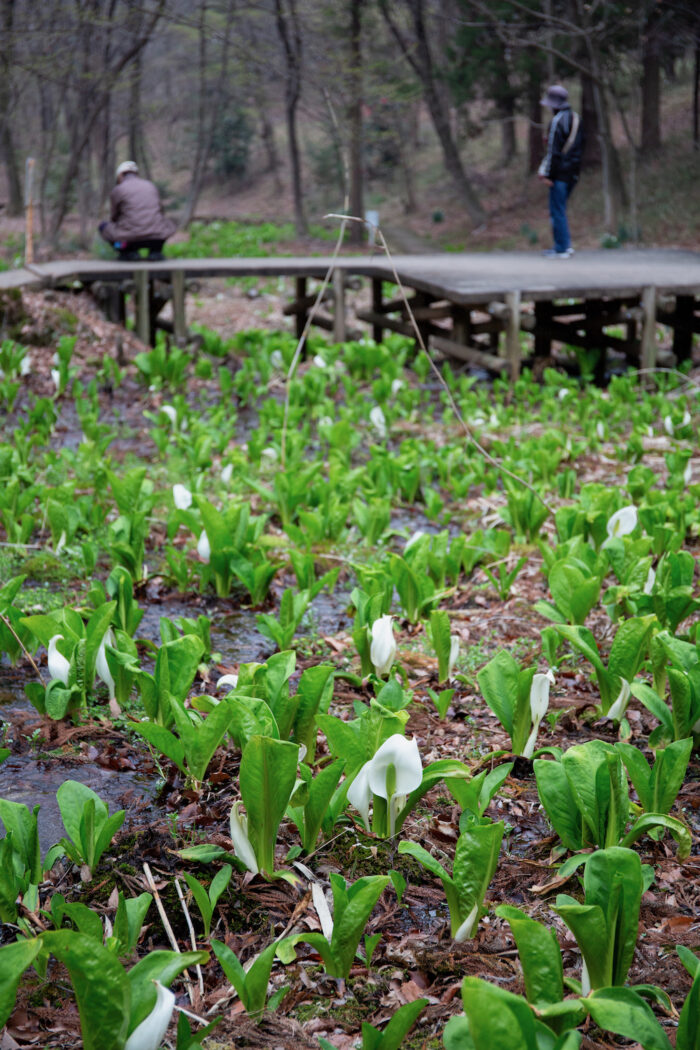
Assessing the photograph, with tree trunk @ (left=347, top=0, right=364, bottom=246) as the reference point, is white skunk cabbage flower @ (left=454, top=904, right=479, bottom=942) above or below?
below

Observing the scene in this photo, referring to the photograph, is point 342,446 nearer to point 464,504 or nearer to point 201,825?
point 464,504

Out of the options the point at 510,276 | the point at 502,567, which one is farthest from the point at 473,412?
the point at 502,567

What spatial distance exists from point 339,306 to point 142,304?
1790mm

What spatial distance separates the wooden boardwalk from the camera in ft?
25.5

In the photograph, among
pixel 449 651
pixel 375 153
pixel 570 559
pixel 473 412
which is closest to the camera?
pixel 449 651

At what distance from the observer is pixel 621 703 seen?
244cm

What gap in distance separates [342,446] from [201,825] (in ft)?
11.6

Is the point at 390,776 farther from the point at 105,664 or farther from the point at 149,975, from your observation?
the point at 105,664

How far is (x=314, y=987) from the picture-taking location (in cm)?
163

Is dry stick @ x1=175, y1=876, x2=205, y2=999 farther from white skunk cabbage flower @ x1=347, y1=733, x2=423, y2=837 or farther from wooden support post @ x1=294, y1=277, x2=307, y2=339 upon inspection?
wooden support post @ x1=294, y1=277, x2=307, y2=339

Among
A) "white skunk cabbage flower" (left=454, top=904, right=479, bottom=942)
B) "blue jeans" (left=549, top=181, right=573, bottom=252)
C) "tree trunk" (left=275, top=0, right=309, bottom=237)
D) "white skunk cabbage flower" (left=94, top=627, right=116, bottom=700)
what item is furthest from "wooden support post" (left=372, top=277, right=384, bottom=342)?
"white skunk cabbage flower" (left=454, top=904, right=479, bottom=942)

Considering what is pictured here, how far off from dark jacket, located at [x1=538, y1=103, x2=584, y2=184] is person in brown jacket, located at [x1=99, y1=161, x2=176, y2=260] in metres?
3.75

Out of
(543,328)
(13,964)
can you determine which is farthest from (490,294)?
(13,964)

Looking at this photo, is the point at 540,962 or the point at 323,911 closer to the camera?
the point at 540,962
